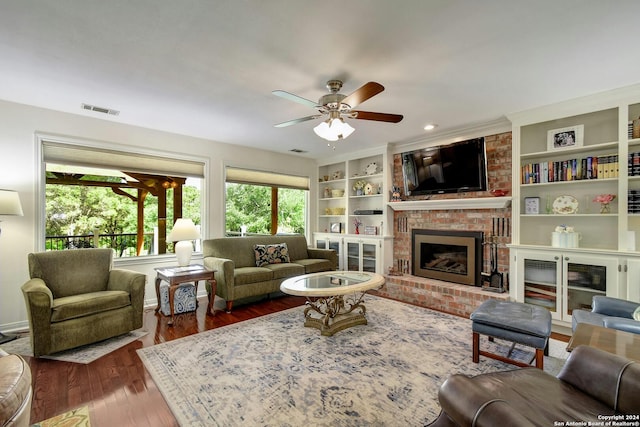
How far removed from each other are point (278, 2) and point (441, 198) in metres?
3.66

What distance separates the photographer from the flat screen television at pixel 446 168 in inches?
151

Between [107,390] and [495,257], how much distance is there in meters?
4.37

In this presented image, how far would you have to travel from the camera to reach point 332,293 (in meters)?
2.90

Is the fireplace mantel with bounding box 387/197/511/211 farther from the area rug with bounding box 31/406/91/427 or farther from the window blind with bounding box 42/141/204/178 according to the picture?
the area rug with bounding box 31/406/91/427

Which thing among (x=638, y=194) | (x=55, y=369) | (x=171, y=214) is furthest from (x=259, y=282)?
(x=638, y=194)

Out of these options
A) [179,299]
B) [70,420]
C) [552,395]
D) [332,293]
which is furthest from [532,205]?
[70,420]

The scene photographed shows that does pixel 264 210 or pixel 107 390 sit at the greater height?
pixel 264 210

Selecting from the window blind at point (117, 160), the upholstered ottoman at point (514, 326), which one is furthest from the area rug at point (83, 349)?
the upholstered ottoman at point (514, 326)

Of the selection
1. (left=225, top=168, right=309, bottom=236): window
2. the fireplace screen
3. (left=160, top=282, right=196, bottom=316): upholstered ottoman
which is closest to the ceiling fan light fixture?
(left=160, top=282, right=196, bottom=316): upholstered ottoman

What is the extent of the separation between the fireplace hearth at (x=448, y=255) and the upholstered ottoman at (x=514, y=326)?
60.8 inches

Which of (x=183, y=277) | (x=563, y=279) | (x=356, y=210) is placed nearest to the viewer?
(x=563, y=279)

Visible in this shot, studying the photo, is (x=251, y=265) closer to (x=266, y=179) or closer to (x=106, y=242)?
(x=266, y=179)

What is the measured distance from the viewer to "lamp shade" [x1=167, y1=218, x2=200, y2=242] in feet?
12.4

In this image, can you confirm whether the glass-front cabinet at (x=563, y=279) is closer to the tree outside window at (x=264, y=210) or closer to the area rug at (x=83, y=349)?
the tree outside window at (x=264, y=210)
